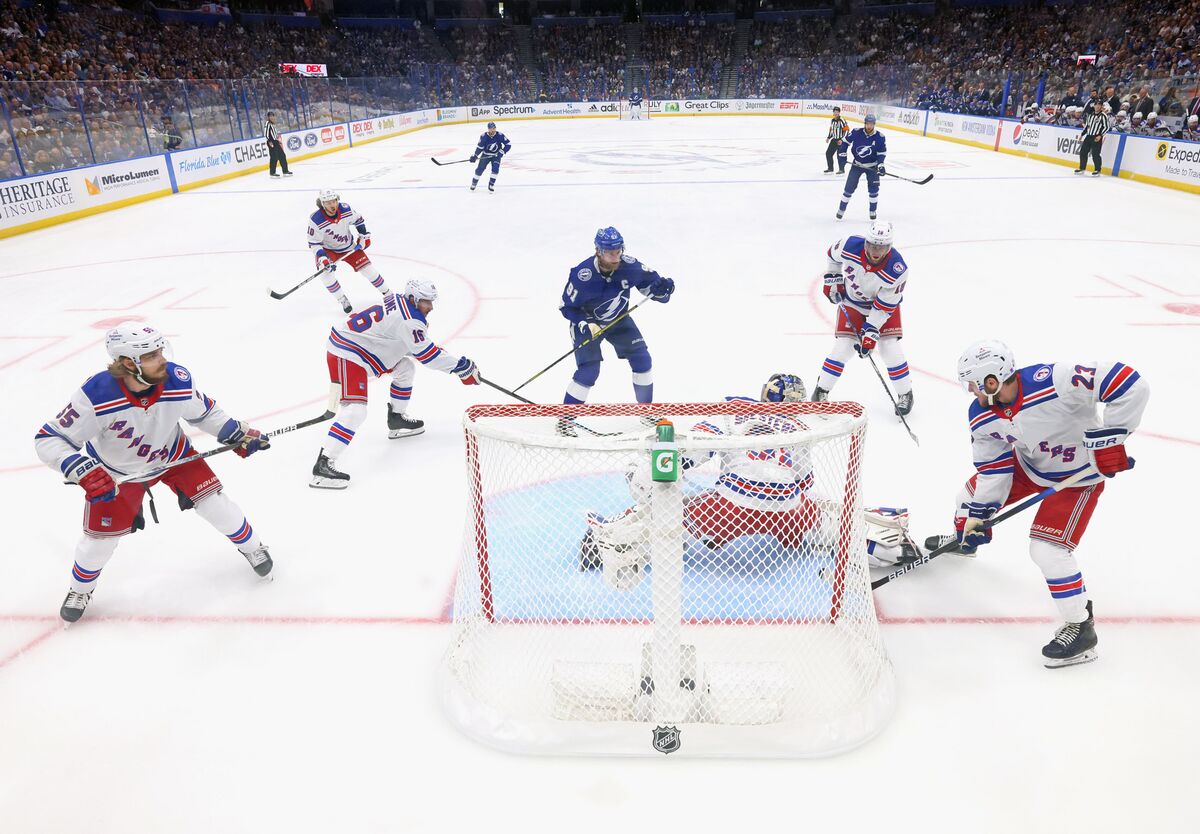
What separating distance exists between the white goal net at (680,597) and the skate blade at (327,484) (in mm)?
1339

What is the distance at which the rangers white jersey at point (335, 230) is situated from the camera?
6.98 meters

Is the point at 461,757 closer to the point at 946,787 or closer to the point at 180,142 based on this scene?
the point at 946,787

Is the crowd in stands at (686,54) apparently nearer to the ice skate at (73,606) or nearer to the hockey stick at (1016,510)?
the hockey stick at (1016,510)

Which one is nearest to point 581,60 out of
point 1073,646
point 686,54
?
point 686,54

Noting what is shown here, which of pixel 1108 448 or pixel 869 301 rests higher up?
pixel 1108 448

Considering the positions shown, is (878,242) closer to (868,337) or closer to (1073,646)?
(868,337)

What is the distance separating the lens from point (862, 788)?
2.28 m

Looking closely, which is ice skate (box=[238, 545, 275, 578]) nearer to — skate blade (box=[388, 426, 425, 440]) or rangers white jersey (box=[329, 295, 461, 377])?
rangers white jersey (box=[329, 295, 461, 377])

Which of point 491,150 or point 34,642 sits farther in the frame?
point 491,150

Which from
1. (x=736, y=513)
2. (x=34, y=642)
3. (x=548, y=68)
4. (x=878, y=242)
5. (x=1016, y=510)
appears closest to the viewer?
(x=1016, y=510)

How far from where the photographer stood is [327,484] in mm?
4113

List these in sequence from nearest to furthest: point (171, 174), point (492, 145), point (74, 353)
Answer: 1. point (74, 353)
2. point (492, 145)
3. point (171, 174)

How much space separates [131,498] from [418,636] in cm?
124

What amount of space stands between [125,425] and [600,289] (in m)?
2.53
